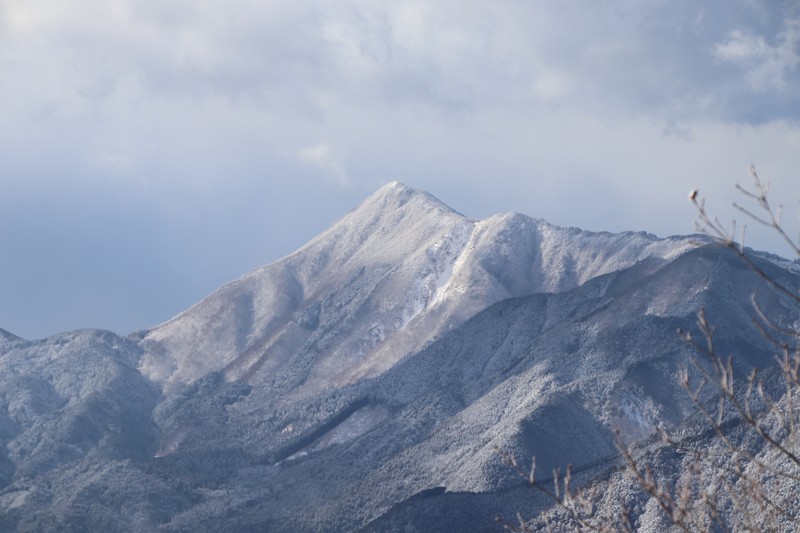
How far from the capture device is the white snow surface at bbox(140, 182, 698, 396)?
376 feet

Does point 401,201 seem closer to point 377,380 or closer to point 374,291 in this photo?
point 374,291

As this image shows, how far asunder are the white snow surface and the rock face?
32 cm

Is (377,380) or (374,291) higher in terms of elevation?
(374,291)

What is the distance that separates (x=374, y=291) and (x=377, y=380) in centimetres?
2539

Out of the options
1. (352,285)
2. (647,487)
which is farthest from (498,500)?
(352,285)

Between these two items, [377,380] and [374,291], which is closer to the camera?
[377,380]

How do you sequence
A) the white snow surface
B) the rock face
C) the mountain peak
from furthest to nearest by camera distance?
the mountain peak, the white snow surface, the rock face

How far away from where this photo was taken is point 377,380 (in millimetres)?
99562

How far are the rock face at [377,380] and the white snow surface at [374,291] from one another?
0.32 metres

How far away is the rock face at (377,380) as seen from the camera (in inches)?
2854

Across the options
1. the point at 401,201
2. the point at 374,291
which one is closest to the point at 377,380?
the point at 374,291

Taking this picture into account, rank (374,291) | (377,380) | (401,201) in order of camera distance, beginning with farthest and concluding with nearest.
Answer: (401,201)
(374,291)
(377,380)

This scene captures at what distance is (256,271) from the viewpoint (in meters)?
142

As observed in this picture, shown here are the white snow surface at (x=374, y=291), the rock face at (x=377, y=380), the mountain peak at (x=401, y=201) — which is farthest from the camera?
the mountain peak at (x=401, y=201)
